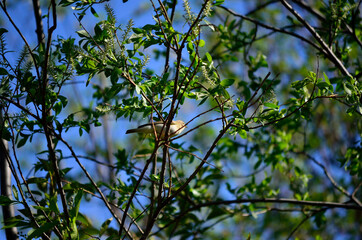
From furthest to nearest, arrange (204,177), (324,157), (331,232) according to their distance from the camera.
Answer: (331,232) < (324,157) < (204,177)

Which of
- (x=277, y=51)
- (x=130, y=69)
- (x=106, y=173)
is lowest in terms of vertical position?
(x=130, y=69)

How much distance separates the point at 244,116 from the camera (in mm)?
2143

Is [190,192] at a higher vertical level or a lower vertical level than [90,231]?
higher

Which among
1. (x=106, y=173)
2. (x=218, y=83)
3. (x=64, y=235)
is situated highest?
(x=106, y=173)

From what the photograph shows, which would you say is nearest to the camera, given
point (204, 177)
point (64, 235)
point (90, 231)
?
point (64, 235)

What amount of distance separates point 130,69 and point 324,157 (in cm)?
611

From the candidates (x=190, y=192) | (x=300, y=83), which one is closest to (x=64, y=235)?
(x=300, y=83)

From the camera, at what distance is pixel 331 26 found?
3.58 metres

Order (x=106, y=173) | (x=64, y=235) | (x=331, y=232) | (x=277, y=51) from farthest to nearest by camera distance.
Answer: (x=277, y=51) < (x=331, y=232) < (x=106, y=173) < (x=64, y=235)

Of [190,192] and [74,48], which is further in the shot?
[190,192]

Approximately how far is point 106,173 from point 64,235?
4255mm

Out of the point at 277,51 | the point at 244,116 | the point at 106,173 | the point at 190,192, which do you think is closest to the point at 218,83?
the point at 244,116

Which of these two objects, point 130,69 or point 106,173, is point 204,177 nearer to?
point 130,69

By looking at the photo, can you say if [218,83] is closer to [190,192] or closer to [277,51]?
[190,192]
